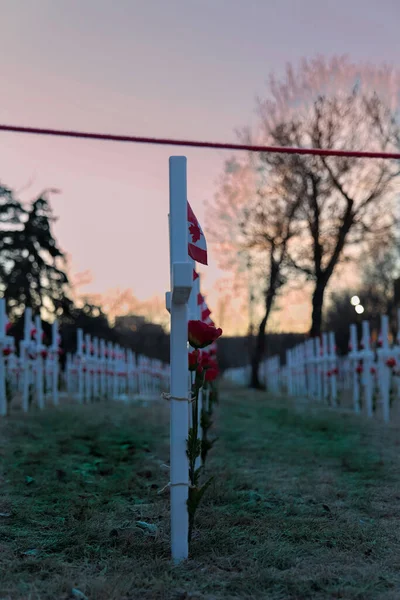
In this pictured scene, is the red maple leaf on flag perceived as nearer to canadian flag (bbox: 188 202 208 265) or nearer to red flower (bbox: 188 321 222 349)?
canadian flag (bbox: 188 202 208 265)

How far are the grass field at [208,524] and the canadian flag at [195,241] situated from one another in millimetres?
1581

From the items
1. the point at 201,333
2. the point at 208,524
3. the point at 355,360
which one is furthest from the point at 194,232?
the point at 355,360

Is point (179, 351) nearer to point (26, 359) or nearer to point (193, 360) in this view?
point (193, 360)

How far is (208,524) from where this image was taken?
14.7 ft

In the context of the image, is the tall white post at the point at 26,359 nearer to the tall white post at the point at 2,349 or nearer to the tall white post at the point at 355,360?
the tall white post at the point at 2,349

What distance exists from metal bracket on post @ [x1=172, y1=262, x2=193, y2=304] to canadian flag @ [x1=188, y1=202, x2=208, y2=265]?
2.04 feet

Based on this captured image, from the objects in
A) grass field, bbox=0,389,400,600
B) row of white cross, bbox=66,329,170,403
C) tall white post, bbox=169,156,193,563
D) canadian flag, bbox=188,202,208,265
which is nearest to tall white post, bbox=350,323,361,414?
grass field, bbox=0,389,400,600

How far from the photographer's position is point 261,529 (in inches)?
173

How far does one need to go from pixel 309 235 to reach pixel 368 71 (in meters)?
5.88

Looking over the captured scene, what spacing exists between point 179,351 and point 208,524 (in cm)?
122

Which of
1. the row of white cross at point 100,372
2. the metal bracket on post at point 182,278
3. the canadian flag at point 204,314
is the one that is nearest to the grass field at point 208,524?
the metal bracket on post at point 182,278

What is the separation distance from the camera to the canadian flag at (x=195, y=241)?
4.41m

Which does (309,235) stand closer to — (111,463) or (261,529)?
(111,463)

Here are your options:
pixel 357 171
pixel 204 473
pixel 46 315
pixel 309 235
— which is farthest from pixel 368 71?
pixel 204 473
